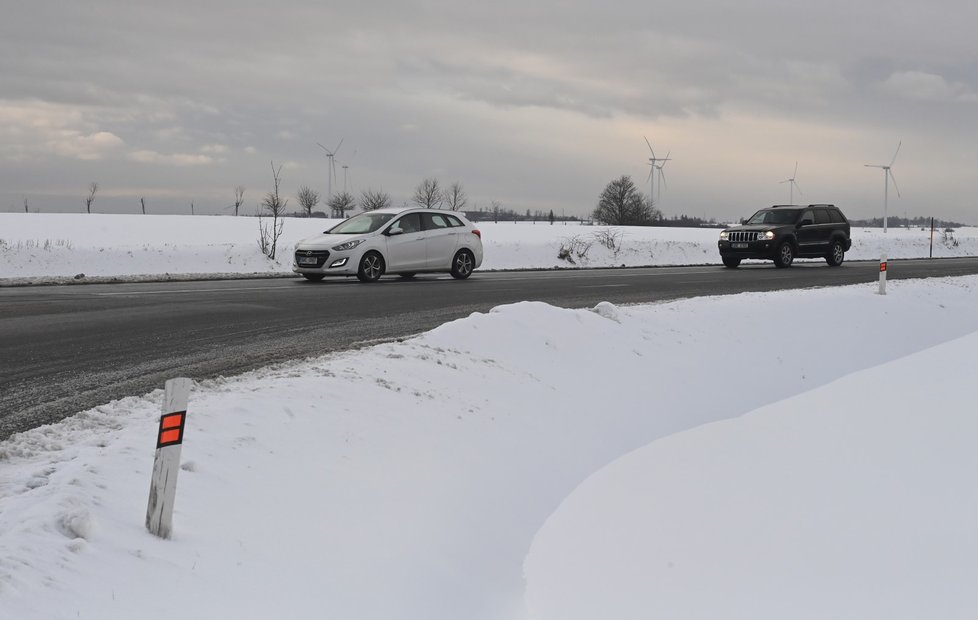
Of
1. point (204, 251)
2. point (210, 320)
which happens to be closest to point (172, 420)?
point (210, 320)

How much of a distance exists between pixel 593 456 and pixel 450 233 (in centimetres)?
1152

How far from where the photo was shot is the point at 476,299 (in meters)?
15.2

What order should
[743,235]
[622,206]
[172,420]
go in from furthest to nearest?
[622,206]
[743,235]
[172,420]

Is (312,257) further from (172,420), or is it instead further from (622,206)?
(622,206)

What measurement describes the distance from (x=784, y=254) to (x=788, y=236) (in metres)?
0.62

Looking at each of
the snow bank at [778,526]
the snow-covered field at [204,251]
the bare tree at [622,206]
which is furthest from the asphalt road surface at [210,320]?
the bare tree at [622,206]

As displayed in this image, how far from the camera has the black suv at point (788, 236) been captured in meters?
26.7

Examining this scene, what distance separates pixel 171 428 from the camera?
14.0 feet

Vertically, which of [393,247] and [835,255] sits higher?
[835,255]

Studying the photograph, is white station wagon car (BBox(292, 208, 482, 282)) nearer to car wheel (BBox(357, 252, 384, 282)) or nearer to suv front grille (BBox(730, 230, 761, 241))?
car wheel (BBox(357, 252, 384, 282))

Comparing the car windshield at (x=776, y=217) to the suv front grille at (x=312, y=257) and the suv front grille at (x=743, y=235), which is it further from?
the suv front grille at (x=312, y=257)

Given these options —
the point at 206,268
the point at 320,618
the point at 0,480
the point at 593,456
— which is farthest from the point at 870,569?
the point at 206,268

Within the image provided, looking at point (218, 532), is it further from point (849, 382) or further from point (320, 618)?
point (849, 382)

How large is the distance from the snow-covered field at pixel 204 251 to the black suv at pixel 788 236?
487 cm
